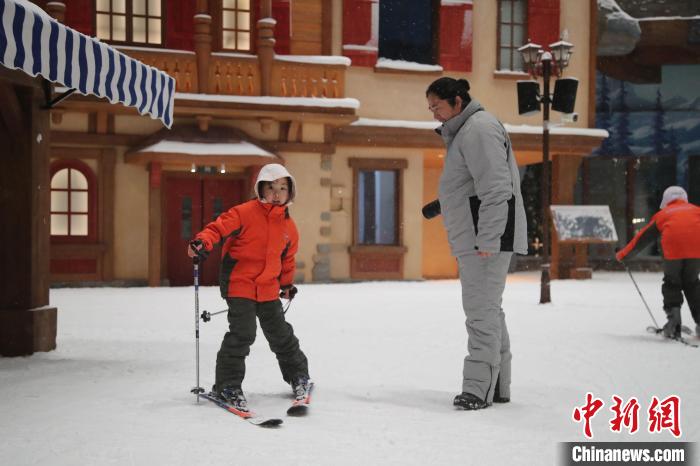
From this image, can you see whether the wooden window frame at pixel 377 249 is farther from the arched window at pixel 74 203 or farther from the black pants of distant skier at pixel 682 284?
the black pants of distant skier at pixel 682 284

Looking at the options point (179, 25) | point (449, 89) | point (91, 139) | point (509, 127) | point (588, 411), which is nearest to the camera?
point (588, 411)

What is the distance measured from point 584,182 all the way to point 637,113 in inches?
91.3

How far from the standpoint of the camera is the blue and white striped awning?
4.65 metres

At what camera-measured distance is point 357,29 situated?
14.8m

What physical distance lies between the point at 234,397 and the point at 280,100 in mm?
9697

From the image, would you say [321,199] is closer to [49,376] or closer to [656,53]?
[49,376]

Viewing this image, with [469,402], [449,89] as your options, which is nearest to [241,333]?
[469,402]

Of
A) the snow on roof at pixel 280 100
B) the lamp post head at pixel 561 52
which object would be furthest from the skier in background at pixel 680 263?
the snow on roof at pixel 280 100

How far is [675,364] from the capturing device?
19.6 feet

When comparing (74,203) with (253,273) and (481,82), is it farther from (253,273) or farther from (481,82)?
(253,273)

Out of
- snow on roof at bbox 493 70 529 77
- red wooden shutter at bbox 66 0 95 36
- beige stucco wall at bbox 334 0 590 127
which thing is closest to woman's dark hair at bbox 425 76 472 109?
beige stucco wall at bbox 334 0 590 127

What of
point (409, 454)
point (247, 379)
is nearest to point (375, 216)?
point (247, 379)

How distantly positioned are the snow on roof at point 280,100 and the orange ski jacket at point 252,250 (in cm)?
897

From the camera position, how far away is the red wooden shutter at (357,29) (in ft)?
48.3
